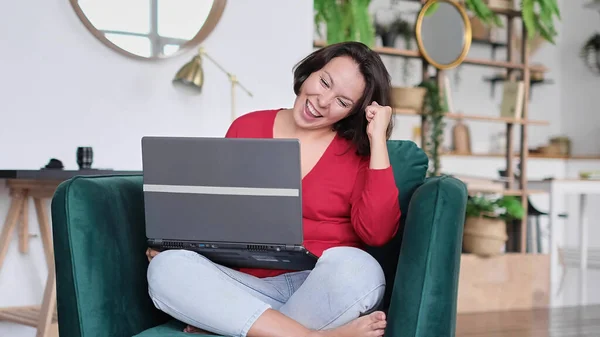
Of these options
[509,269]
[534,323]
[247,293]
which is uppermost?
[247,293]

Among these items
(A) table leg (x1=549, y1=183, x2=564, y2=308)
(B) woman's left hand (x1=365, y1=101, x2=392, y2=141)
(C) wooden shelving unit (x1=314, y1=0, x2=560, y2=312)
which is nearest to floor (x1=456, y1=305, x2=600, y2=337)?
(C) wooden shelving unit (x1=314, y1=0, x2=560, y2=312)

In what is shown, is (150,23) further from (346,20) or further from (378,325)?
(378,325)

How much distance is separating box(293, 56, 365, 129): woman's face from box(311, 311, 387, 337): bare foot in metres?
0.54

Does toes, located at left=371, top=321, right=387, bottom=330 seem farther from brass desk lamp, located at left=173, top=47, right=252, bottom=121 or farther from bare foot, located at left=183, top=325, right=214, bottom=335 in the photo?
Answer: brass desk lamp, located at left=173, top=47, right=252, bottom=121

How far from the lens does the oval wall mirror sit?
2742mm

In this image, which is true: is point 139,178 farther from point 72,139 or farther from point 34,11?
point 34,11

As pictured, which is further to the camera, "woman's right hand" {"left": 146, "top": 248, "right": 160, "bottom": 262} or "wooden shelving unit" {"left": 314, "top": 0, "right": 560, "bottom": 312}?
"wooden shelving unit" {"left": 314, "top": 0, "right": 560, "bottom": 312}

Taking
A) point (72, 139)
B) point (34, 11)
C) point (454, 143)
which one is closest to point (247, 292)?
point (72, 139)

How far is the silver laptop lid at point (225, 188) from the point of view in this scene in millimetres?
1351

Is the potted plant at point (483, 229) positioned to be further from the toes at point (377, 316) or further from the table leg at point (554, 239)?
the toes at point (377, 316)

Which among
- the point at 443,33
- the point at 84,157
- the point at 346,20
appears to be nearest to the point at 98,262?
the point at 84,157

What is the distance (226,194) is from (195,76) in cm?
151

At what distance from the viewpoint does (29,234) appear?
8.73 ft

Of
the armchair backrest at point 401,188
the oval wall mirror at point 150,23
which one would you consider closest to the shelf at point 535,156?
the oval wall mirror at point 150,23
